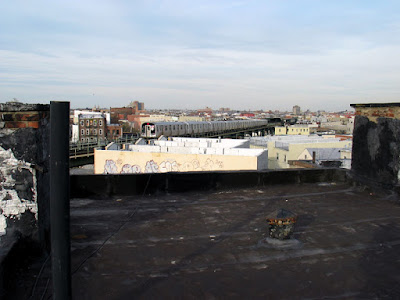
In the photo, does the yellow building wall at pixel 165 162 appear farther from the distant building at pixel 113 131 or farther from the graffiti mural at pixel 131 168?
the distant building at pixel 113 131

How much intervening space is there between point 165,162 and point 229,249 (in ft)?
49.1

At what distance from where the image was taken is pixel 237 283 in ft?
9.82

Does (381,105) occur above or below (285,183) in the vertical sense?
above

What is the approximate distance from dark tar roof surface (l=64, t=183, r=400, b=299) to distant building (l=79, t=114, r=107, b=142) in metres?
65.9

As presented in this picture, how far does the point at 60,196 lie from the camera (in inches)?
68.7

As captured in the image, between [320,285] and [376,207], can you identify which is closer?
[320,285]

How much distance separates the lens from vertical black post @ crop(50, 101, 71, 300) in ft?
5.55

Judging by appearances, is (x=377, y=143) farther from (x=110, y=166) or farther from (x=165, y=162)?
(x=110, y=166)

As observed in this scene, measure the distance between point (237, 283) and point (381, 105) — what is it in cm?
457

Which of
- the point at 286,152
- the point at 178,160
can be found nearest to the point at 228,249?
the point at 178,160

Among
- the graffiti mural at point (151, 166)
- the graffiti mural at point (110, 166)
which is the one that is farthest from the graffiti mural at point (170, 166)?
the graffiti mural at point (110, 166)

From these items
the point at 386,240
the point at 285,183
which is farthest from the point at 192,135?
the point at 386,240

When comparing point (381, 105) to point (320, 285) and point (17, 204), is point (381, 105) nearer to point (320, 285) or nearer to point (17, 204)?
point (320, 285)

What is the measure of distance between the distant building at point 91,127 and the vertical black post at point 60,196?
68.8 m
